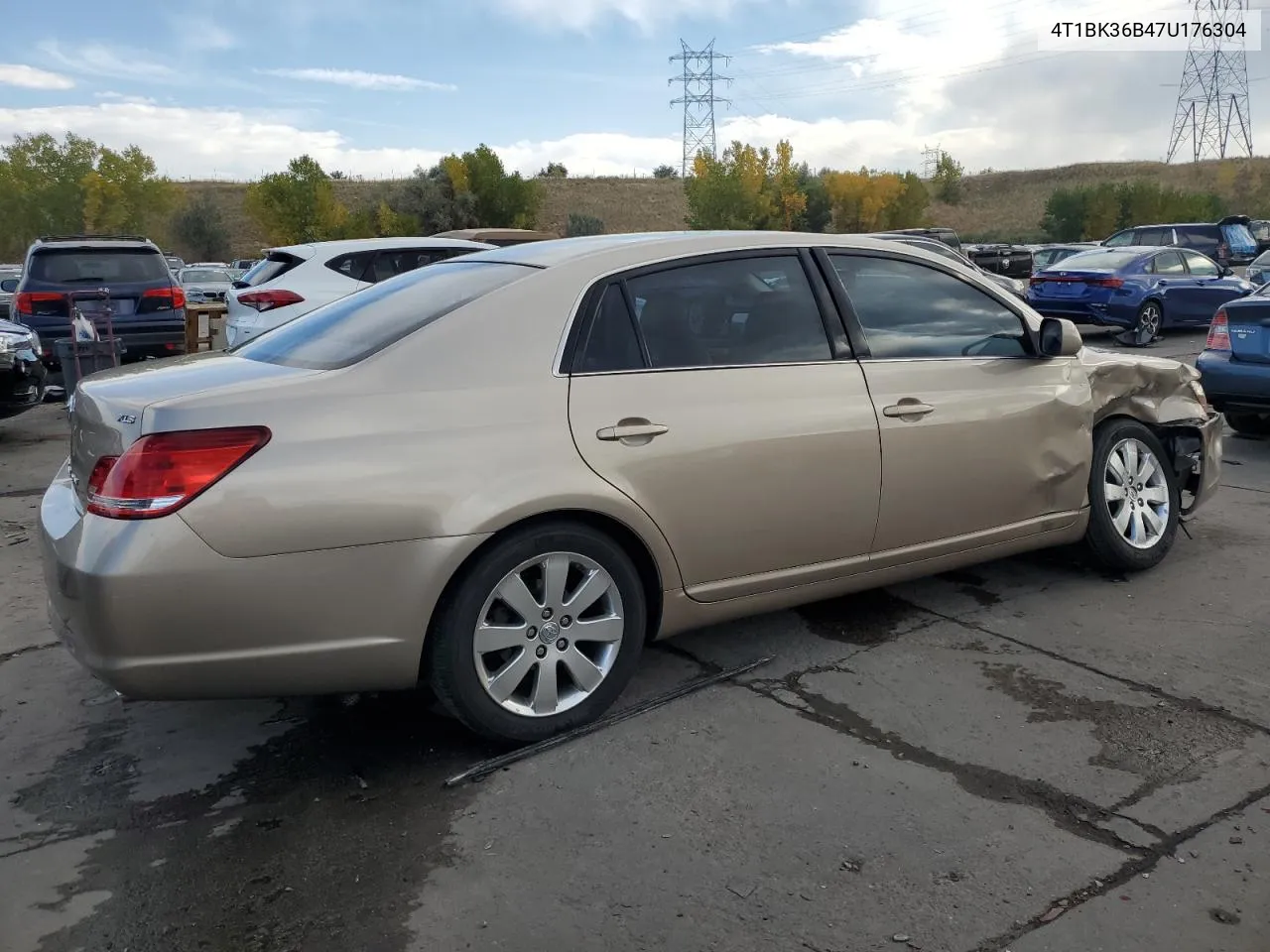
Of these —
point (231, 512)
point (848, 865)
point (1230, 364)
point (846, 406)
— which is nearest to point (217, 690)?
→ point (231, 512)

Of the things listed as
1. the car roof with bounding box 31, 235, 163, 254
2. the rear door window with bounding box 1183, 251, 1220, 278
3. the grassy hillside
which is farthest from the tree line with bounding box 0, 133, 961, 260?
the car roof with bounding box 31, 235, 163, 254

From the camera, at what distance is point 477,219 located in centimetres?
6481

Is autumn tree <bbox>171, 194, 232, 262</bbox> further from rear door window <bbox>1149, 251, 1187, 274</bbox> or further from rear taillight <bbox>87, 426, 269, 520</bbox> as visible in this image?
rear taillight <bbox>87, 426, 269, 520</bbox>

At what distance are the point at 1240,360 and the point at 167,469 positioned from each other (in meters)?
7.63

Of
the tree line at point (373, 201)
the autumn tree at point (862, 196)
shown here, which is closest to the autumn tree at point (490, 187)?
the tree line at point (373, 201)

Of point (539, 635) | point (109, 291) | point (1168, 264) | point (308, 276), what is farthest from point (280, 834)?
point (1168, 264)

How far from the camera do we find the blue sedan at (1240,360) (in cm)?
800

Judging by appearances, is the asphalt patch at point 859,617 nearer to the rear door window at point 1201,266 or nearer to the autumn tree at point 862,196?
the rear door window at point 1201,266

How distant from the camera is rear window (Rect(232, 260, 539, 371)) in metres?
3.63

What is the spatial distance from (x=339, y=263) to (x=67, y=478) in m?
7.46

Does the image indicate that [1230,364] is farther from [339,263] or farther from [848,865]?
[339,263]

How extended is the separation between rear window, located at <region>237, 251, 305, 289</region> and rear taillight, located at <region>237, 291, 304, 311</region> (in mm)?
381

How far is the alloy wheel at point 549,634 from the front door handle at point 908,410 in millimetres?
1338

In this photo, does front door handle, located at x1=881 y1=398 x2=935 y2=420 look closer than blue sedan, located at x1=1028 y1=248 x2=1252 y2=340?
Yes
